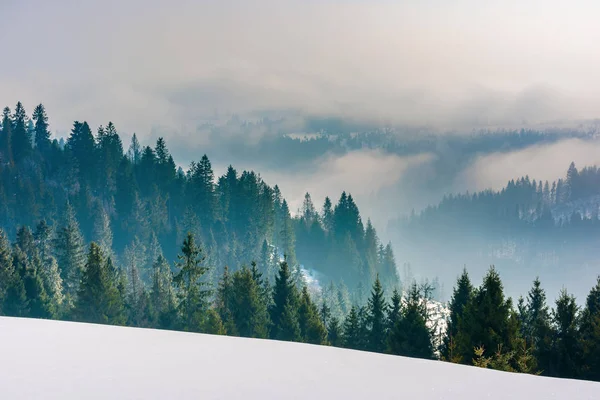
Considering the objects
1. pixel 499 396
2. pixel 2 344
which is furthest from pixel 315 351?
pixel 2 344

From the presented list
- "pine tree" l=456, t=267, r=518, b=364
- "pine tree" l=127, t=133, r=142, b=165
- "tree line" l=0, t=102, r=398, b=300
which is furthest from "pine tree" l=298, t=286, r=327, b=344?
"pine tree" l=127, t=133, r=142, b=165

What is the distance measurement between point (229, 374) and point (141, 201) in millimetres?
126509

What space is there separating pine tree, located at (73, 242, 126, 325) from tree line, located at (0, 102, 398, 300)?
51238 millimetres

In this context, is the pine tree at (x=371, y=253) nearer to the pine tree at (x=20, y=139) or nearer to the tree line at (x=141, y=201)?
the tree line at (x=141, y=201)

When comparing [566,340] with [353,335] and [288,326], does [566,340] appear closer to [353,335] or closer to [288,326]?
[353,335]

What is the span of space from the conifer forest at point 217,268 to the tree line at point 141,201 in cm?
33

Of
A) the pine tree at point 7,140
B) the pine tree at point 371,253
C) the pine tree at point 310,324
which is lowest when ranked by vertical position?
the pine tree at point 371,253

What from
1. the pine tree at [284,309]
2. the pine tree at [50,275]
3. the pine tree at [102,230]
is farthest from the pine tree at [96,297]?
the pine tree at [102,230]

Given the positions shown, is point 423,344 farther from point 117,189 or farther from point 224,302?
point 117,189

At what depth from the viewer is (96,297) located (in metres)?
55.9

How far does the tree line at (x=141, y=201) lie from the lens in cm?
11644

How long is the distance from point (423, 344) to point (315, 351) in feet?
94.1

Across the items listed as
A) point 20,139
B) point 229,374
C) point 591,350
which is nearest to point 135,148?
point 20,139

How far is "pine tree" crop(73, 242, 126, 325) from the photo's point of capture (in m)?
55.5
